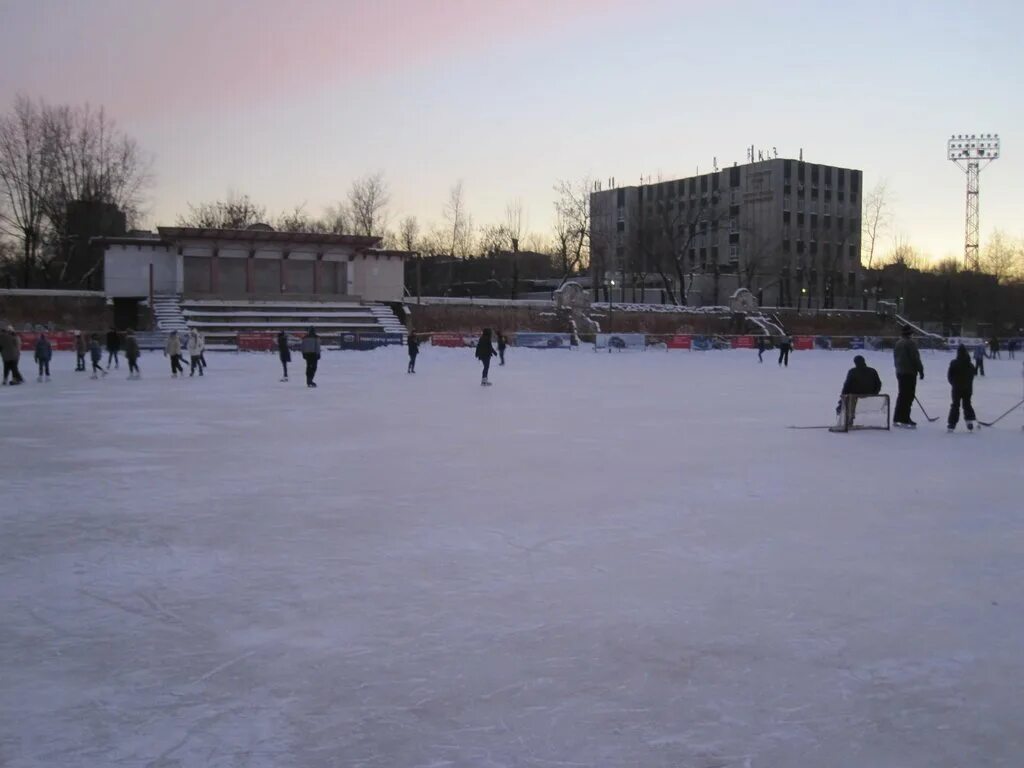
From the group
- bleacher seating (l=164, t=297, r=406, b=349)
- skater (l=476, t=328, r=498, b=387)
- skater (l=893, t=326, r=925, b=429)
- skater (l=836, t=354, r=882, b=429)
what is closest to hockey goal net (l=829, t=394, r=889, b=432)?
skater (l=836, t=354, r=882, b=429)

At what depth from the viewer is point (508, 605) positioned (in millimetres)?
4957

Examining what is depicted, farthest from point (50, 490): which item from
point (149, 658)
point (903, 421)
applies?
point (903, 421)

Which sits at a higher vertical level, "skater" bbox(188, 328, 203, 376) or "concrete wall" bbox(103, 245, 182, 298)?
"concrete wall" bbox(103, 245, 182, 298)

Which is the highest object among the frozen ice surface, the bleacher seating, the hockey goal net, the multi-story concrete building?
the multi-story concrete building

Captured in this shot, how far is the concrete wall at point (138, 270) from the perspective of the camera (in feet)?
159

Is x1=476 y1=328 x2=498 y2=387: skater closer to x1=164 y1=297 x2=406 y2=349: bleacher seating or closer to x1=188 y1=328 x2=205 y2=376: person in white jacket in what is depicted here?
x1=188 y1=328 x2=205 y2=376: person in white jacket

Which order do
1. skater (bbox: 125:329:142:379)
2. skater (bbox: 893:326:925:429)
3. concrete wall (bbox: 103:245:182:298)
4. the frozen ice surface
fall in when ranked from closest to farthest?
the frozen ice surface → skater (bbox: 893:326:925:429) → skater (bbox: 125:329:142:379) → concrete wall (bbox: 103:245:182:298)

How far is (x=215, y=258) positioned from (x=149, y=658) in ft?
162

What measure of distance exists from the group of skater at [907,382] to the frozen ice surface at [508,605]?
2.09m

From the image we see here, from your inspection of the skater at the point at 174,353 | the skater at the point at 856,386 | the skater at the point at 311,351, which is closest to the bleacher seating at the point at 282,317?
the skater at the point at 174,353

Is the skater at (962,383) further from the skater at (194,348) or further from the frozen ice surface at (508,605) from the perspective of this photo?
the skater at (194,348)

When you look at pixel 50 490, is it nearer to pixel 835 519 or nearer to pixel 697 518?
pixel 697 518

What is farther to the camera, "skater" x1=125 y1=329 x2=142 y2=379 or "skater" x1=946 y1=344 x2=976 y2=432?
"skater" x1=125 y1=329 x2=142 y2=379

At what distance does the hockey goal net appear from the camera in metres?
13.3
